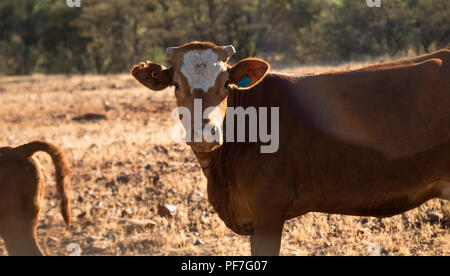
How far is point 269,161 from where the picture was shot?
490 centimetres

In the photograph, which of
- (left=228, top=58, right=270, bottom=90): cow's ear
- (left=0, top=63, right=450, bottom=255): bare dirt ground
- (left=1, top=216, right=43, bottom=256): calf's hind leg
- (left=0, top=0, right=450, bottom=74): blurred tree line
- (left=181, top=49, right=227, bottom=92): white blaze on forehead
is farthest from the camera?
(left=0, top=0, right=450, bottom=74): blurred tree line

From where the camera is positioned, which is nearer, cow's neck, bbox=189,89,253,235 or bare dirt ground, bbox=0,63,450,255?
cow's neck, bbox=189,89,253,235

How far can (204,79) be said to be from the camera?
473 cm

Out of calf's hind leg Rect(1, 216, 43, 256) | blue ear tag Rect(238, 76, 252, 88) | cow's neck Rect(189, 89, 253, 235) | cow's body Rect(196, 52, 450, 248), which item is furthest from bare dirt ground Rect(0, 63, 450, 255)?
blue ear tag Rect(238, 76, 252, 88)

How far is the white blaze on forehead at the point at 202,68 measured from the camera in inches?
186

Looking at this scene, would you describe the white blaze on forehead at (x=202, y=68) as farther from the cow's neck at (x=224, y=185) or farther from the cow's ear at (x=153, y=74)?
the cow's neck at (x=224, y=185)

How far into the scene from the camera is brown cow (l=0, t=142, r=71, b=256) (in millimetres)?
5594

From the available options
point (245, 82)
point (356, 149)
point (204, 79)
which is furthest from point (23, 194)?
point (356, 149)

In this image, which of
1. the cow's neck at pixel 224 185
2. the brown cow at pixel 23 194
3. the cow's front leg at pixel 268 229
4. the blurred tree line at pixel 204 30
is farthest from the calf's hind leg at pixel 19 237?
the blurred tree line at pixel 204 30

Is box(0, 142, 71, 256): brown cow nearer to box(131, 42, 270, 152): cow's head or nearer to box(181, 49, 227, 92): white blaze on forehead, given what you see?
box(131, 42, 270, 152): cow's head

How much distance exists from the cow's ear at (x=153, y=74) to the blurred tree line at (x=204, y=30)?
17.8m

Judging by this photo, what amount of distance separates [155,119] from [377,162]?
31.6 feet

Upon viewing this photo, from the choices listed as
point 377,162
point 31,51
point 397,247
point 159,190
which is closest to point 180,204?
point 159,190
